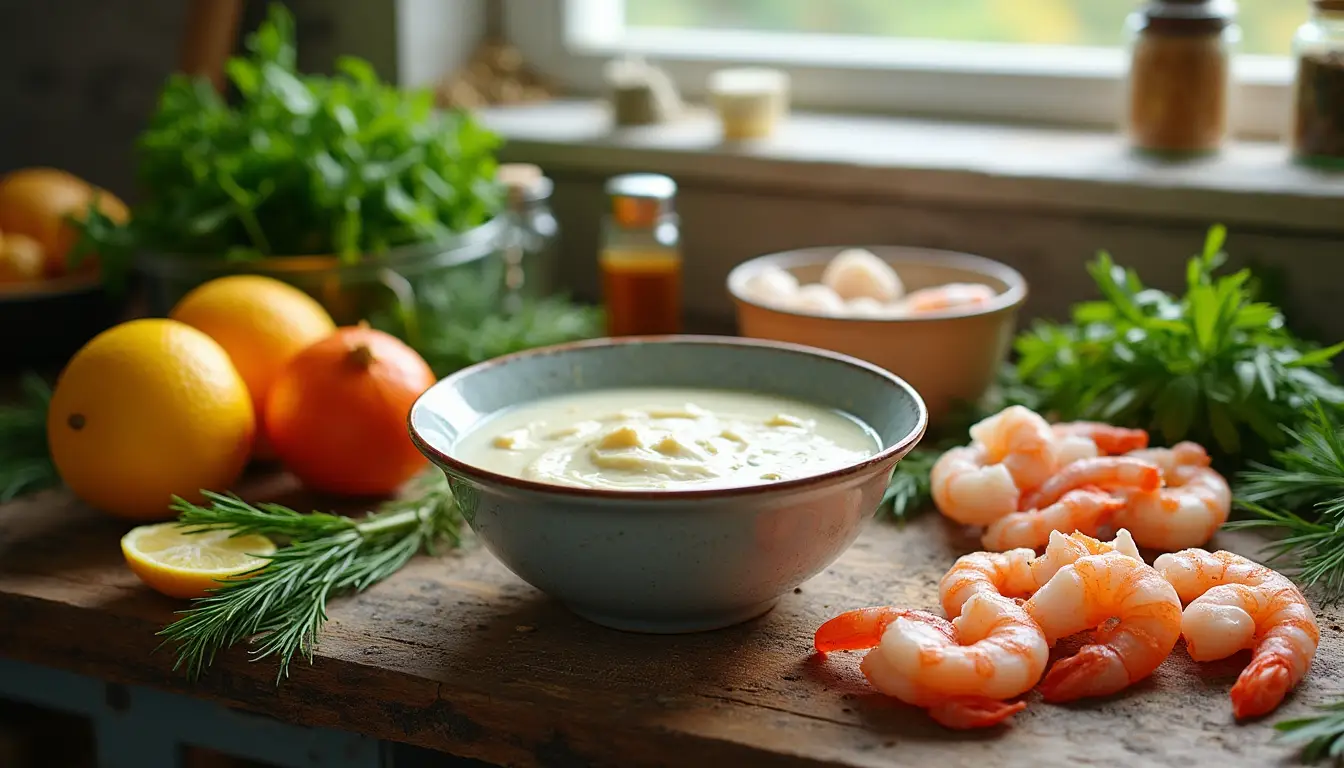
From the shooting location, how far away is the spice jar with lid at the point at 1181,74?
1585 mm

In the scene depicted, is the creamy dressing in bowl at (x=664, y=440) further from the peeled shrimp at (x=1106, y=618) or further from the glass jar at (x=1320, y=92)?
the glass jar at (x=1320, y=92)

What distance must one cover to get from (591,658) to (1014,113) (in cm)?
127

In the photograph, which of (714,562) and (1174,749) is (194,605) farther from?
(1174,749)

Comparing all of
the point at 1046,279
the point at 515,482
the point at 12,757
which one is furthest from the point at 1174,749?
the point at 12,757

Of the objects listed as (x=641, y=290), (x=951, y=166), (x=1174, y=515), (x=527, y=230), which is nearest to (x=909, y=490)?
(x=1174, y=515)

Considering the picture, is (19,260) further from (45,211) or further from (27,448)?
(27,448)

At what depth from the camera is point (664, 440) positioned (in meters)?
1.01

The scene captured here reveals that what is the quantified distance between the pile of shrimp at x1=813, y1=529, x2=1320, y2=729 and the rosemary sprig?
380 millimetres

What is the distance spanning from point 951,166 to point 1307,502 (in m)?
0.65

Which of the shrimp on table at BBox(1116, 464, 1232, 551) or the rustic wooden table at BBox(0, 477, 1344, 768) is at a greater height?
the shrimp on table at BBox(1116, 464, 1232, 551)

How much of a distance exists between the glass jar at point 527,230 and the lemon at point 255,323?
392mm

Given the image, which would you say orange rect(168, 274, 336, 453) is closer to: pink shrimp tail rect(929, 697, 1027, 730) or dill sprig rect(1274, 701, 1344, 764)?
pink shrimp tail rect(929, 697, 1027, 730)

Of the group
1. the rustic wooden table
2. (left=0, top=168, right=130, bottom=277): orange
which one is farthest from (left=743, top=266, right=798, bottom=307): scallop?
(left=0, top=168, right=130, bottom=277): orange

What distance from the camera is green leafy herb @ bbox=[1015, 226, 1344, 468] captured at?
122 cm
